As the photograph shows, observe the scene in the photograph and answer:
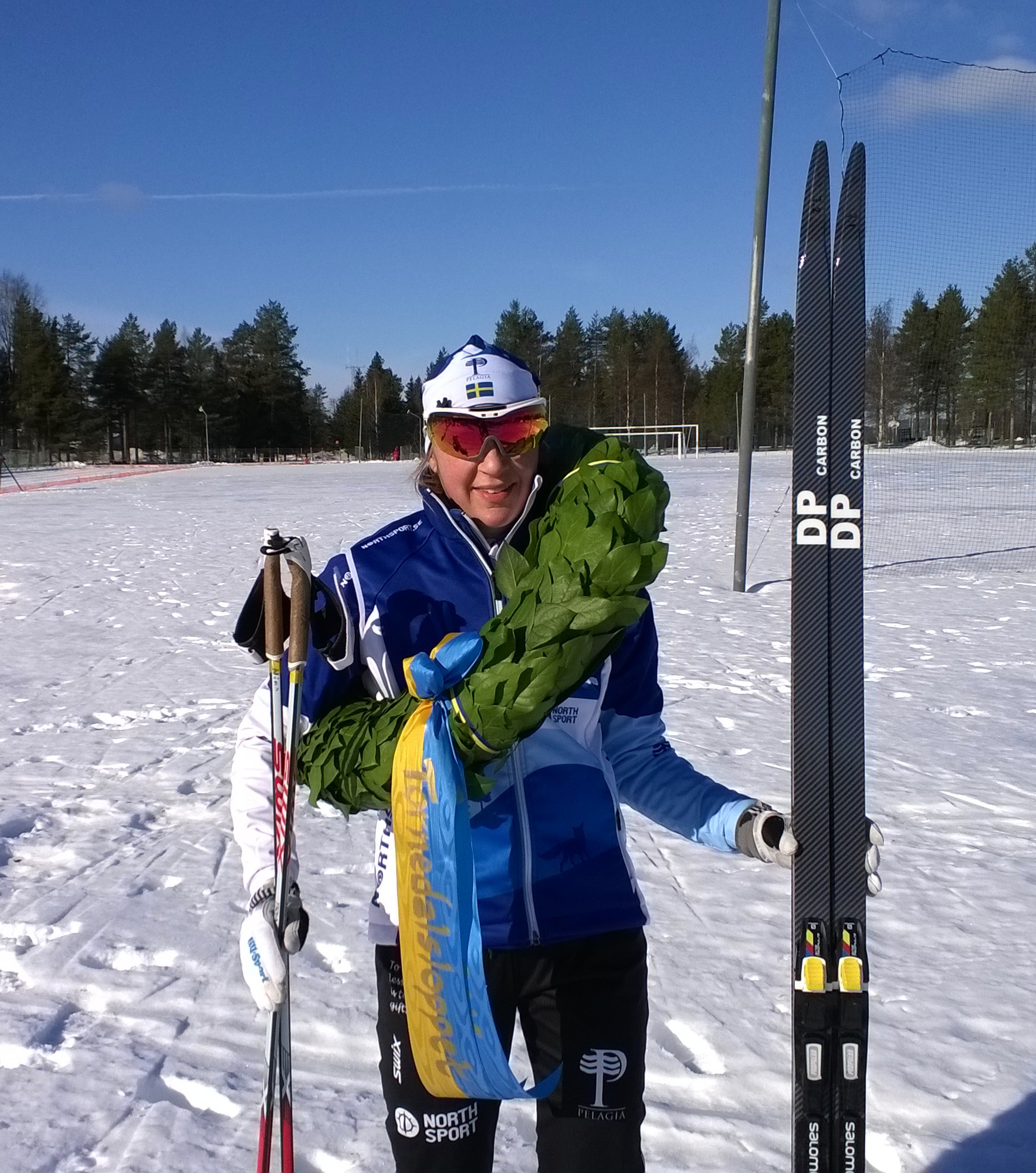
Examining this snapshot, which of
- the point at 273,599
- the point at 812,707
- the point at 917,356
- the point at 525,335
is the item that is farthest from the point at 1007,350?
the point at 525,335

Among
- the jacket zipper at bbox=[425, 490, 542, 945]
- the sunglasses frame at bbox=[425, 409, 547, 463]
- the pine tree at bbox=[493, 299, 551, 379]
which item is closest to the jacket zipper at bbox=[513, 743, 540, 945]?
the jacket zipper at bbox=[425, 490, 542, 945]

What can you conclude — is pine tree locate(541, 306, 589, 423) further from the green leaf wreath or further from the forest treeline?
the green leaf wreath

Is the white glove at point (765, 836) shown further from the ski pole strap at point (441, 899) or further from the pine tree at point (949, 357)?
the pine tree at point (949, 357)

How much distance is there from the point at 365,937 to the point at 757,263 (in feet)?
25.3

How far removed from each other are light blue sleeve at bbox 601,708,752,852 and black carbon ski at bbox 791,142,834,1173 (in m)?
0.23

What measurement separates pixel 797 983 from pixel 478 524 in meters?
1.17

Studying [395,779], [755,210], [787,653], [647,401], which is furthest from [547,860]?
[647,401]

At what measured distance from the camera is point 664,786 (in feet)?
6.17

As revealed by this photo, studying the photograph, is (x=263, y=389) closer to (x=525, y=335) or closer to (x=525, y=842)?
(x=525, y=335)

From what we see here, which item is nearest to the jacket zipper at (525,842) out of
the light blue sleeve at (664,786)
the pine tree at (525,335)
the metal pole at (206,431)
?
the light blue sleeve at (664,786)

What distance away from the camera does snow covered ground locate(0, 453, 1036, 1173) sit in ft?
8.30

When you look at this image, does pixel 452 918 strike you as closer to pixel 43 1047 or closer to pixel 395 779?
pixel 395 779

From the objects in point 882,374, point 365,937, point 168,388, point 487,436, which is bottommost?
point 365,937

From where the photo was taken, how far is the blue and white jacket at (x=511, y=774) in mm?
1728
